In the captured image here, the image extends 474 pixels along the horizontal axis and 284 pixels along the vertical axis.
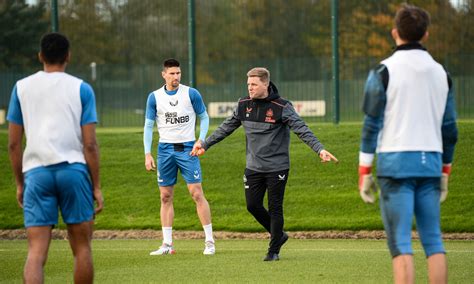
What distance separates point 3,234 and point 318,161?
19.9ft

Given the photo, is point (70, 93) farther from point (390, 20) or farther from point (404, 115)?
point (390, 20)

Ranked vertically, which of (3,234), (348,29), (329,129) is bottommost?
(3,234)

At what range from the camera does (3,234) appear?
16.5m

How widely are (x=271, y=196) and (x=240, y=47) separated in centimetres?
1769

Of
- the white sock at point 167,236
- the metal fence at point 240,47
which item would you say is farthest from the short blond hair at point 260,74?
the metal fence at point 240,47

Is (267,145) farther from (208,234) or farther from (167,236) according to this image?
(167,236)

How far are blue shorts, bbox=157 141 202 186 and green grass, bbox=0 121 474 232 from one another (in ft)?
11.9

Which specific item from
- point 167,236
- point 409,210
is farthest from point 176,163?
point 409,210

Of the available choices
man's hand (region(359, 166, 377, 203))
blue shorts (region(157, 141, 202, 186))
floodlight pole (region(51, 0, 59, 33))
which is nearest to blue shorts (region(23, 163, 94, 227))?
man's hand (region(359, 166, 377, 203))

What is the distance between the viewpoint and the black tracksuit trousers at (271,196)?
11297mm

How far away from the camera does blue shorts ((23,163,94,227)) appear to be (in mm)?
7047

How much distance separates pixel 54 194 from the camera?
710 cm

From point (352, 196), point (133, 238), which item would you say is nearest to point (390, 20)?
point (352, 196)

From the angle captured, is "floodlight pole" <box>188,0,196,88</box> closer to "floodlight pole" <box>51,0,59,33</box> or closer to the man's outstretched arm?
"floodlight pole" <box>51,0,59,33</box>
